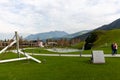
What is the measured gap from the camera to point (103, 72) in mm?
24188

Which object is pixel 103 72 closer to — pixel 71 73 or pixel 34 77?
pixel 71 73

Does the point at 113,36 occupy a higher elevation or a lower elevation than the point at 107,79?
higher

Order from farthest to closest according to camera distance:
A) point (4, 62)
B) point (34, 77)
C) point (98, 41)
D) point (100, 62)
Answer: point (98, 41)
point (4, 62)
point (100, 62)
point (34, 77)

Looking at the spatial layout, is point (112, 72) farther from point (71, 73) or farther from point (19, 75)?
point (19, 75)

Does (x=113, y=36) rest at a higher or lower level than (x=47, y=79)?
higher

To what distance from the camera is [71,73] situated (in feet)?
78.5

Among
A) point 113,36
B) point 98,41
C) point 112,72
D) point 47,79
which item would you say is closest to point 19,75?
point 47,79

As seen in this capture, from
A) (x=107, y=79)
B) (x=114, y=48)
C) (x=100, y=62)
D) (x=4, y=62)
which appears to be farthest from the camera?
(x=114, y=48)

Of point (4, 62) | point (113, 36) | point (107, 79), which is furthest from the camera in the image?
point (113, 36)

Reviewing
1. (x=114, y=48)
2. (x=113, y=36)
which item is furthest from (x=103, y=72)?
(x=113, y=36)

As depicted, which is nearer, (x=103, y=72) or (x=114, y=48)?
(x=103, y=72)

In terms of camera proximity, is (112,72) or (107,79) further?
(112,72)

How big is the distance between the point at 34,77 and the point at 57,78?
2.13 meters

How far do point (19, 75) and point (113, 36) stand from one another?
401 feet
